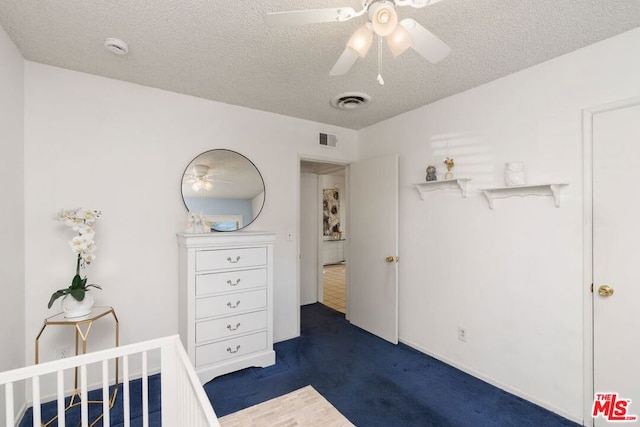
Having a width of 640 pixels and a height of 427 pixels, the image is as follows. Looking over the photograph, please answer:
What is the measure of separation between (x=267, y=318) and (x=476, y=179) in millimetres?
2221

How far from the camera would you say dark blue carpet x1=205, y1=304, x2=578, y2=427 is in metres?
2.05

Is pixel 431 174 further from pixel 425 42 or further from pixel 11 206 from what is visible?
pixel 11 206

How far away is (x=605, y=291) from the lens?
6.13 ft

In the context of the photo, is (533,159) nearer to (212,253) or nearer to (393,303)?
(393,303)

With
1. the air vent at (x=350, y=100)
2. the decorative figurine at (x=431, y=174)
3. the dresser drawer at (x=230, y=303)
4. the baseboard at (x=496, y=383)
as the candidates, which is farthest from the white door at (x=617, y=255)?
the dresser drawer at (x=230, y=303)

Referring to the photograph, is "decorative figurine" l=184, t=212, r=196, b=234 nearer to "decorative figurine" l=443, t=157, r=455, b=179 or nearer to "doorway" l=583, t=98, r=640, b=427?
"decorative figurine" l=443, t=157, r=455, b=179

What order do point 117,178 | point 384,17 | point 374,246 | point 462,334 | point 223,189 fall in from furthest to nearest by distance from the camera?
point 374,246, point 223,189, point 462,334, point 117,178, point 384,17

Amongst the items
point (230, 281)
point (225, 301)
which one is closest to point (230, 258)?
point (230, 281)

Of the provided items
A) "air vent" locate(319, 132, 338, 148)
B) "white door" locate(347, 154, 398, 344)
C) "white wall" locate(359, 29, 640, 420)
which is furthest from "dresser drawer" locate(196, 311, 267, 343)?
"air vent" locate(319, 132, 338, 148)

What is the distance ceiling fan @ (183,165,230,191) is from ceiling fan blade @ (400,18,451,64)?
2109mm

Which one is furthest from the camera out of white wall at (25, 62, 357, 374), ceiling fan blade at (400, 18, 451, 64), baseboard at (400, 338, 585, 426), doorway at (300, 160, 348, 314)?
doorway at (300, 160, 348, 314)

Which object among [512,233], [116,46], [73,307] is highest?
[116,46]

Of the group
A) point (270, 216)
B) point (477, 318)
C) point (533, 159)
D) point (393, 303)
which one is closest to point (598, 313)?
point (477, 318)

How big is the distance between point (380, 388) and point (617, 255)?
1853mm
